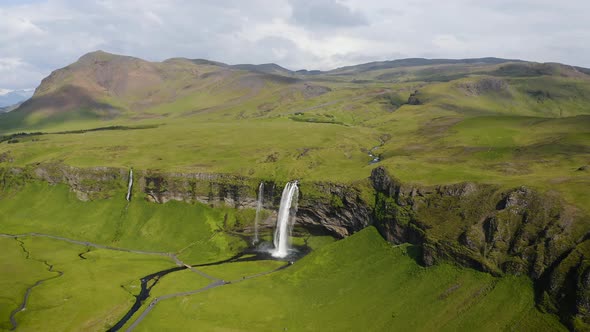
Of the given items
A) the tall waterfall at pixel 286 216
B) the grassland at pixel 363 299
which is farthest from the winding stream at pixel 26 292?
the tall waterfall at pixel 286 216

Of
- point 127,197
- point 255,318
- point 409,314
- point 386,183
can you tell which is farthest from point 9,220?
point 409,314

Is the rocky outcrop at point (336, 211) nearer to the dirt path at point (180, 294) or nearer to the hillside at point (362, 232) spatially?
the hillside at point (362, 232)

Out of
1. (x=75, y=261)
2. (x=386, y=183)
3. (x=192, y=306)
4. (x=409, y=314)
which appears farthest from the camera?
(x=75, y=261)

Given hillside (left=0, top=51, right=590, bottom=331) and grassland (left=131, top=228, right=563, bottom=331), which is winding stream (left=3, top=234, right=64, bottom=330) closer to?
hillside (left=0, top=51, right=590, bottom=331)

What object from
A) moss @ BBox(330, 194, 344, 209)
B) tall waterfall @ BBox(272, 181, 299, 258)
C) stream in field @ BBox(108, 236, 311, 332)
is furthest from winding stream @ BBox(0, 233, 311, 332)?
moss @ BBox(330, 194, 344, 209)

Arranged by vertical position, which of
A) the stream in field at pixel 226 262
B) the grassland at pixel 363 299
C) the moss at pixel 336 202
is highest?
the moss at pixel 336 202

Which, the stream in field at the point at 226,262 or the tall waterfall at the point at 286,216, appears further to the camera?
the tall waterfall at the point at 286,216

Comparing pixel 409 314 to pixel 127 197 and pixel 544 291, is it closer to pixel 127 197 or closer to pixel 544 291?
pixel 544 291

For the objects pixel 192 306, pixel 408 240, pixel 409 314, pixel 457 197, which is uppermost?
pixel 457 197
